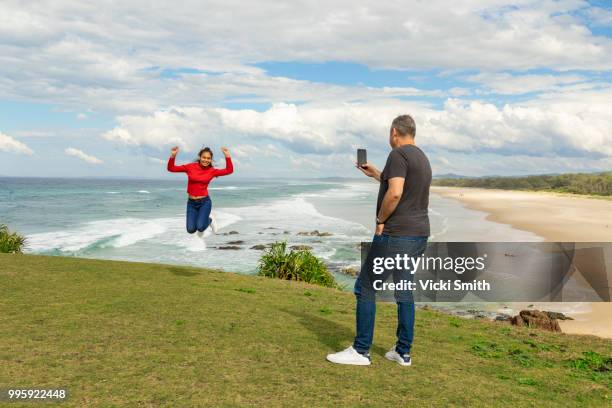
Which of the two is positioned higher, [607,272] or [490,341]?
→ [490,341]

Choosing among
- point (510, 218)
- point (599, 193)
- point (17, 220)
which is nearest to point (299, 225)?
point (510, 218)

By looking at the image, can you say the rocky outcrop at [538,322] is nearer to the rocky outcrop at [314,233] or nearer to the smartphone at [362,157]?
the smartphone at [362,157]

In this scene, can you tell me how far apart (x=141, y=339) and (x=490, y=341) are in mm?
4902

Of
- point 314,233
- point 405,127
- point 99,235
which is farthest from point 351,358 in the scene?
point 99,235

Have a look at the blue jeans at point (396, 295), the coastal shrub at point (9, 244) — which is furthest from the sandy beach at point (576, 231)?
the coastal shrub at point (9, 244)

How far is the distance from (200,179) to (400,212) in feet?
19.4

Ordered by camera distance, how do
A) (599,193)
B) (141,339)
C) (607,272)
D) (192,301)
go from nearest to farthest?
(141,339)
(192,301)
(607,272)
(599,193)

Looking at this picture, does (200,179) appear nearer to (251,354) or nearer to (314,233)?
(251,354)

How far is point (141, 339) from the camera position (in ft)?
21.0

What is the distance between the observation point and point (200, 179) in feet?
33.9

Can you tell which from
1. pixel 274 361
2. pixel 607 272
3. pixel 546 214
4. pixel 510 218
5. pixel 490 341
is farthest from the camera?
pixel 546 214

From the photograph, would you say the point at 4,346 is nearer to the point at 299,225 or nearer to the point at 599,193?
the point at 299,225

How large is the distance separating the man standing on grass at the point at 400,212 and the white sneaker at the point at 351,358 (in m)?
0.21

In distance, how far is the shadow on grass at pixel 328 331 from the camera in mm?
Result: 6571
